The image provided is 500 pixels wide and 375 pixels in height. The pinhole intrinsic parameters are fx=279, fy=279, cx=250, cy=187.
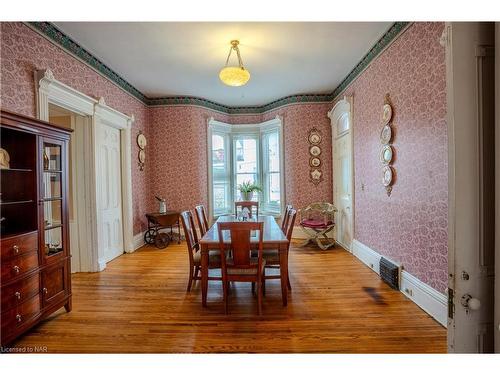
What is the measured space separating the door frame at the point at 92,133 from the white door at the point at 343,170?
386cm

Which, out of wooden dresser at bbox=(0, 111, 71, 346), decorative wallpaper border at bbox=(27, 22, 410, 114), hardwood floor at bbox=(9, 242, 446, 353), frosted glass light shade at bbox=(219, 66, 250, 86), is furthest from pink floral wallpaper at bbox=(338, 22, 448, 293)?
wooden dresser at bbox=(0, 111, 71, 346)

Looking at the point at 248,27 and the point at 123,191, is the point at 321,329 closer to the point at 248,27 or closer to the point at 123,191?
the point at 248,27

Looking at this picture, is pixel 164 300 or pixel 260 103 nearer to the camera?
pixel 164 300

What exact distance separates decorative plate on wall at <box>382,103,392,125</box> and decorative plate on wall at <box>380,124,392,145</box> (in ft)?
0.21

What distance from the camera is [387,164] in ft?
11.2

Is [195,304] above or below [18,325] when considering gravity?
below

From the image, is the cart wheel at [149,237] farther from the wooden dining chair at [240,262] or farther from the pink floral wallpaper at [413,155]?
the pink floral wallpaper at [413,155]

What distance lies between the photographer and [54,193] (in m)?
2.70

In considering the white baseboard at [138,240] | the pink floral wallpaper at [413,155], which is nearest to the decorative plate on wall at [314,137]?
the pink floral wallpaper at [413,155]

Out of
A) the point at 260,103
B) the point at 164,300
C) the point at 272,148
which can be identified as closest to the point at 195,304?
the point at 164,300

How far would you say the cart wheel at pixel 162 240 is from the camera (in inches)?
213

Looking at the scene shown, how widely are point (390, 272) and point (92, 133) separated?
14.3 ft

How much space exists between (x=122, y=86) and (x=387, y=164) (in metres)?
4.36

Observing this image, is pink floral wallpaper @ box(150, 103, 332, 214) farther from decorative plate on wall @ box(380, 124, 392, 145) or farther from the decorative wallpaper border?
decorative plate on wall @ box(380, 124, 392, 145)
